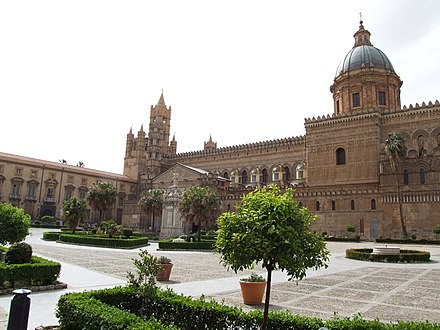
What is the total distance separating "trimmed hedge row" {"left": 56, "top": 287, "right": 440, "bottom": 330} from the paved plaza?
1413 mm

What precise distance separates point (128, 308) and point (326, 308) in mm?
5108

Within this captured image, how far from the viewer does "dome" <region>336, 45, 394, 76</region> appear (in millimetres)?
47062

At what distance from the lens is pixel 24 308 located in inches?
214

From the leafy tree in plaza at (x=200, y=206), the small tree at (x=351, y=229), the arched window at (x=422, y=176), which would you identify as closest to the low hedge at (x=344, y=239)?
the small tree at (x=351, y=229)

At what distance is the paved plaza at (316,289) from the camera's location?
8805mm

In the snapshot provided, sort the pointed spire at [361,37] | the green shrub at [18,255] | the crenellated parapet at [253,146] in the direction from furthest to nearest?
the crenellated parapet at [253,146]
the pointed spire at [361,37]
the green shrub at [18,255]

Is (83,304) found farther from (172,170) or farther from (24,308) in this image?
(172,170)

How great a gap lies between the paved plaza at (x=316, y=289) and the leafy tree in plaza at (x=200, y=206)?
15.2m

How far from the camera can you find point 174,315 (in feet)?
22.6

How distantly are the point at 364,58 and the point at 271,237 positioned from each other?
48581 millimetres

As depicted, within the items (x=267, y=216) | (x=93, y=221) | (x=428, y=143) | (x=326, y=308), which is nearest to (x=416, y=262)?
(x=326, y=308)

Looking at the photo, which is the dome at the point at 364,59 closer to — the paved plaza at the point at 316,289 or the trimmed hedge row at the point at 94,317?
the paved plaza at the point at 316,289

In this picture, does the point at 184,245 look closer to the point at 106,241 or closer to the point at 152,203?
the point at 106,241

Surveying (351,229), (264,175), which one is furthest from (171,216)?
(351,229)
